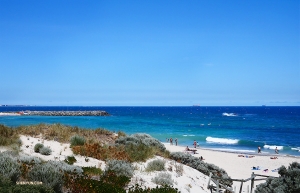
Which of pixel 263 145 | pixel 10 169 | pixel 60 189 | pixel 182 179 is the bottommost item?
pixel 263 145

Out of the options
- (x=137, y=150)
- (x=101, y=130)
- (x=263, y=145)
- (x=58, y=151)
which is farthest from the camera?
(x=263, y=145)

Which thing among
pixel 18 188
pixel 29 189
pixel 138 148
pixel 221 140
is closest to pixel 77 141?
pixel 138 148

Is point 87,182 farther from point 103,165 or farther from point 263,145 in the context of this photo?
point 263,145

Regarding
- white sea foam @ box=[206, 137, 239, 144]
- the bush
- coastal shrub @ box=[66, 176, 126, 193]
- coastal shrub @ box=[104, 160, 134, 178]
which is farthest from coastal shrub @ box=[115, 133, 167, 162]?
white sea foam @ box=[206, 137, 239, 144]

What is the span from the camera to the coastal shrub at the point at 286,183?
1140 cm

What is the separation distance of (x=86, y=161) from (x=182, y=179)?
166 inches

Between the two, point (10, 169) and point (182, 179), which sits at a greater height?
point (10, 169)

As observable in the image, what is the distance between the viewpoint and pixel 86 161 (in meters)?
13.3

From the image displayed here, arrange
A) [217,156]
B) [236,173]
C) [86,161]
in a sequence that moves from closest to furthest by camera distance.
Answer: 1. [86,161]
2. [236,173]
3. [217,156]

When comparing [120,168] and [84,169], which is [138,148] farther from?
[84,169]

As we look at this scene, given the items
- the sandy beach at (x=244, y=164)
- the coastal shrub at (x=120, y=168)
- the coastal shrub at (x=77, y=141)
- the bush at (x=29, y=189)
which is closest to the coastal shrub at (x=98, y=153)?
the coastal shrub at (x=77, y=141)

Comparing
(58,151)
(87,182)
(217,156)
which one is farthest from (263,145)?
(87,182)

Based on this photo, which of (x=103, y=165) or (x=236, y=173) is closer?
(x=103, y=165)

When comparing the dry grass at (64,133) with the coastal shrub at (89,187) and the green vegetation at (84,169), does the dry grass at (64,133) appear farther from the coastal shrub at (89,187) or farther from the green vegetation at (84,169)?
the coastal shrub at (89,187)
